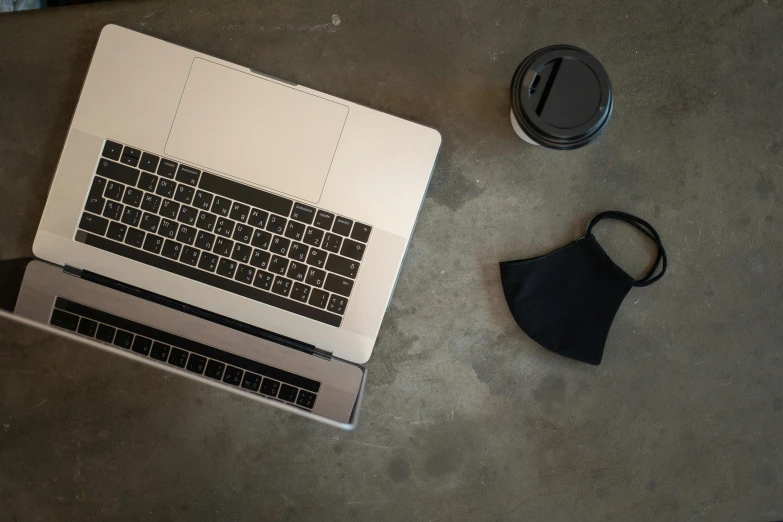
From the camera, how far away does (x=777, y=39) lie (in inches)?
43.8

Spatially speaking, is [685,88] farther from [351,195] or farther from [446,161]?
[351,195]

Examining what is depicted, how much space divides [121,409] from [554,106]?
3.09 ft

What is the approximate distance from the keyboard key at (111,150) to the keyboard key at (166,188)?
9 centimetres

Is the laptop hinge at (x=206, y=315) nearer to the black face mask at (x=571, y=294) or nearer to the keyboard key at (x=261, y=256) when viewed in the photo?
the keyboard key at (x=261, y=256)

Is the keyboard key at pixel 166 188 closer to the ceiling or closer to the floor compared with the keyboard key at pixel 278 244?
closer to the ceiling

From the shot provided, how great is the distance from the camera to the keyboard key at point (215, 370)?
1.03 meters

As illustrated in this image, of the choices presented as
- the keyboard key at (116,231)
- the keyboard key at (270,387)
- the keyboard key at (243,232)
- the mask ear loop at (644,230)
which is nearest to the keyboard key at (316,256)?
the keyboard key at (243,232)

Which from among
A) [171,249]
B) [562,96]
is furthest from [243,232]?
[562,96]

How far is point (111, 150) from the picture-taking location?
1.04m

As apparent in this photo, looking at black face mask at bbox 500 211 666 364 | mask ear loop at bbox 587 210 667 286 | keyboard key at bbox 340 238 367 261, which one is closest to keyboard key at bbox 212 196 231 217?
keyboard key at bbox 340 238 367 261

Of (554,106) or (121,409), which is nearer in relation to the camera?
(554,106)

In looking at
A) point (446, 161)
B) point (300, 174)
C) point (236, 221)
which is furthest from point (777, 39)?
point (236, 221)

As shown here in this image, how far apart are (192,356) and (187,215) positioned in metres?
0.24

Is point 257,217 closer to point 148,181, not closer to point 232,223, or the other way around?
point 232,223
